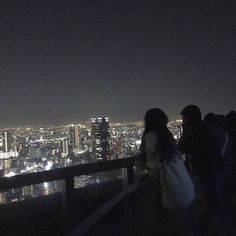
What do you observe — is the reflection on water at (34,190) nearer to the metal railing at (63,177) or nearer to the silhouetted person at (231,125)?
the metal railing at (63,177)

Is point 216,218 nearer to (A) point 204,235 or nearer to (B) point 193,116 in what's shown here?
(A) point 204,235

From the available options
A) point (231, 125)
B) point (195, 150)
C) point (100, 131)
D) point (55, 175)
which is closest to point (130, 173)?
point (231, 125)

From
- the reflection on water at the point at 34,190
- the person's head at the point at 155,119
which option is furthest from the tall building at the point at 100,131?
the person's head at the point at 155,119

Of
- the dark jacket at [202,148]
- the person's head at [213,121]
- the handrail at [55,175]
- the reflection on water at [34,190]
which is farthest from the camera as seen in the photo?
the person's head at [213,121]

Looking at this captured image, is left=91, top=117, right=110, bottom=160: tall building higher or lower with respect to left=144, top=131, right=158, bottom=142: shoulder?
lower

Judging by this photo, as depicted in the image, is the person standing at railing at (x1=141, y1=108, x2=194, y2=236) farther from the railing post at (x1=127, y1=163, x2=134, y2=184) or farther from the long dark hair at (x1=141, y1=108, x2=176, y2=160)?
the railing post at (x1=127, y1=163, x2=134, y2=184)

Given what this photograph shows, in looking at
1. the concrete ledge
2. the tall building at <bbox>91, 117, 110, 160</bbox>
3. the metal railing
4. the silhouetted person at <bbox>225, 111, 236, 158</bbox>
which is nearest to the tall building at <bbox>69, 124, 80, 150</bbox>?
the tall building at <bbox>91, 117, 110, 160</bbox>

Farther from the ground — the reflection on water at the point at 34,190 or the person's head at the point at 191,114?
the person's head at the point at 191,114
